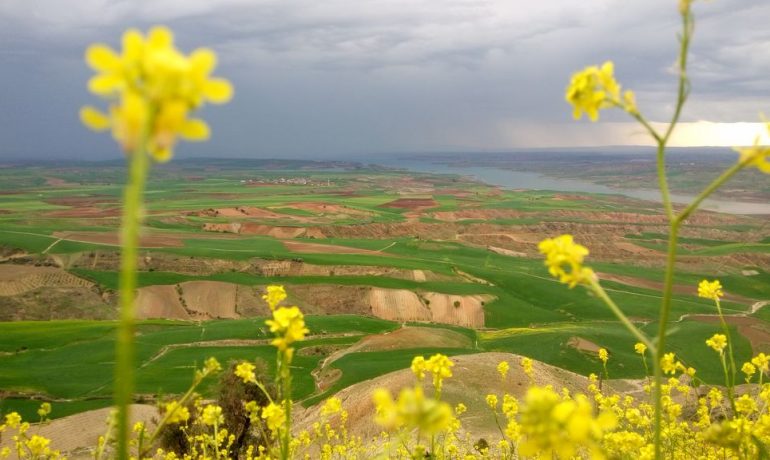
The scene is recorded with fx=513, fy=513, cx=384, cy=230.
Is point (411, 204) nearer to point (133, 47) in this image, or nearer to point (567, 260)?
point (567, 260)

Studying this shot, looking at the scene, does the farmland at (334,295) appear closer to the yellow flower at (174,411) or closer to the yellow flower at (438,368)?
the yellow flower at (174,411)

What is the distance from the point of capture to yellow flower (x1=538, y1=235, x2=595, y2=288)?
2.50m

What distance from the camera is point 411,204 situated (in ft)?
449

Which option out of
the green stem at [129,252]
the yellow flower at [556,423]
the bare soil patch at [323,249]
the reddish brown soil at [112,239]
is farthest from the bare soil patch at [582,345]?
the reddish brown soil at [112,239]

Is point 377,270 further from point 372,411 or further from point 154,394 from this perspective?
point 372,411

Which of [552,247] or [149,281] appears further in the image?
[149,281]

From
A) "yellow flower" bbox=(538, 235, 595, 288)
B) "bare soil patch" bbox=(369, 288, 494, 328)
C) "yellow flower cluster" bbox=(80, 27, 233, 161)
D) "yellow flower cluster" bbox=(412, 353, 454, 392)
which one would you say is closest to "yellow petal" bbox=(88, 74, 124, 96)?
"yellow flower cluster" bbox=(80, 27, 233, 161)

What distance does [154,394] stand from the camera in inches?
1267

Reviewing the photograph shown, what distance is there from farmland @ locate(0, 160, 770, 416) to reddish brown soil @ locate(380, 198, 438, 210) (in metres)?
23.7

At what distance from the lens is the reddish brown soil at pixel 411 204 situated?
436 ft

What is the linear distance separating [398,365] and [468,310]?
71.4 ft

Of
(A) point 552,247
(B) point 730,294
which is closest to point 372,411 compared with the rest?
(A) point 552,247

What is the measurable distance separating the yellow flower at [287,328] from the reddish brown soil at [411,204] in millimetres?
127217

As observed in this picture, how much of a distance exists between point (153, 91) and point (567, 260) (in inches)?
78.4
